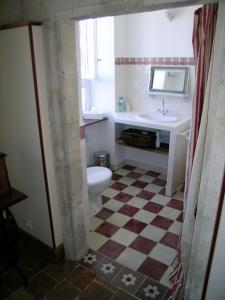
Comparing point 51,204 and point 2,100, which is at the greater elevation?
point 2,100

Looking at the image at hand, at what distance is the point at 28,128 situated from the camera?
6.06ft

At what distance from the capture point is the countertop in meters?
2.92

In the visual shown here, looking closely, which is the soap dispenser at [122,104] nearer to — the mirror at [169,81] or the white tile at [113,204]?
the mirror at [169,81]

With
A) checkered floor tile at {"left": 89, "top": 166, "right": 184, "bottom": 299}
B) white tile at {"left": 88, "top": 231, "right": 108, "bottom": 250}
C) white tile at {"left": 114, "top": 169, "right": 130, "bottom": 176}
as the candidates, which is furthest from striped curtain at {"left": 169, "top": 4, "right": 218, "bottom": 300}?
white tile at {"left": 114, "top": 169, "right": 130, "bottom": 176}

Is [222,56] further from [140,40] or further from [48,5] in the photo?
[140,40]

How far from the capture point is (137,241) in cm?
236

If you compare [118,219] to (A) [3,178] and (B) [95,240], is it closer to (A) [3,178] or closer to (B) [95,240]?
(B) [95,240]

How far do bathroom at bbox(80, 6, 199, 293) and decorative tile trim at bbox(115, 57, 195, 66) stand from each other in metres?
→ 0.01

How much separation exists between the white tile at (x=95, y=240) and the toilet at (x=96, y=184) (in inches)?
12.5

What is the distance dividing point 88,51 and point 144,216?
2.24m

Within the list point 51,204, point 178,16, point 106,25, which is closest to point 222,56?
point 51,204

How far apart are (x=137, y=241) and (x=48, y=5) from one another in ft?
6.61

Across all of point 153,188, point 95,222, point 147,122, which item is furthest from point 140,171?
point 95,222

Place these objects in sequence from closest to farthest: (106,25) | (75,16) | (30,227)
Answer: (75,16) < (30,227) < (106,25)
